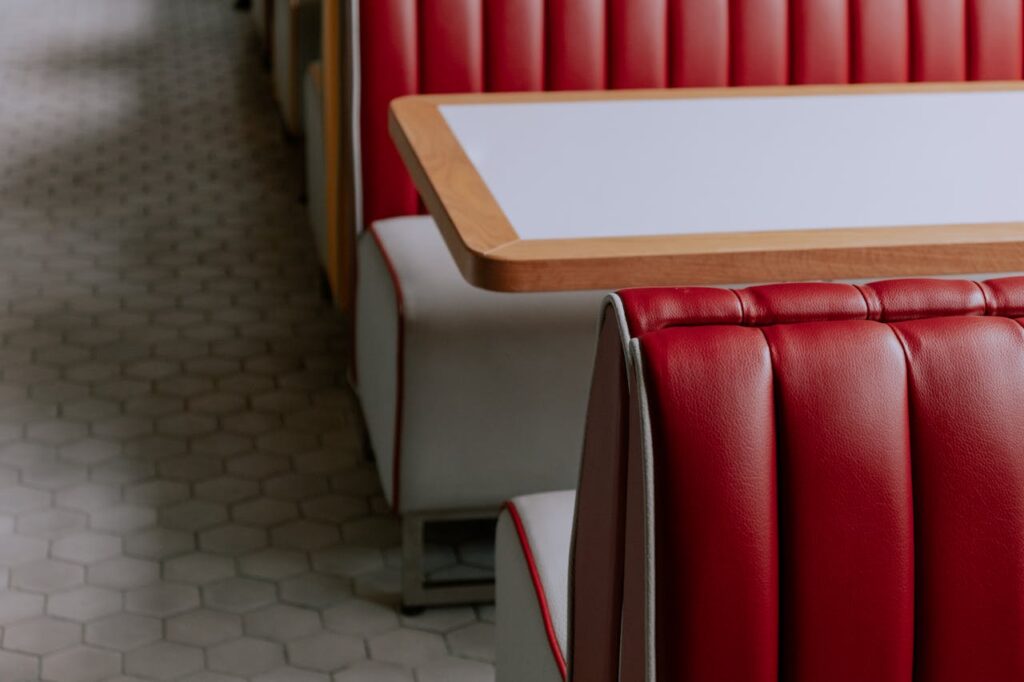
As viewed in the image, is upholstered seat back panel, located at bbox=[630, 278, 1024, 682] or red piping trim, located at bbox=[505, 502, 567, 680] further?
red piping trim, located at bbox=[505, 502, 567, 680]

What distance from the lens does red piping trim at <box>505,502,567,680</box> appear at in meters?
1.57

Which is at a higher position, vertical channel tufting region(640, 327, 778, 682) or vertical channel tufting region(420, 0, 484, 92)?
vertical channel tufting region(420, 0, 484, 92)

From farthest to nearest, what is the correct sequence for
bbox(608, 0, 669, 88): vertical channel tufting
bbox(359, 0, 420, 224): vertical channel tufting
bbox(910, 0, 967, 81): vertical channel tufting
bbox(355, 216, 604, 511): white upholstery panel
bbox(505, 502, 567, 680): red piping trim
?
1. bbox(910, 0, 967, 81): vertical channel tufting
2. bbox(608, 0, 669, 88): vertical channel tufting
3. bbox(359, 0, 420, 224): vertical channel tufting
4. bbox(355, 216, 604, 511): white upholstery panel
5. bbox(505, 502, 567, 680): red piping trim

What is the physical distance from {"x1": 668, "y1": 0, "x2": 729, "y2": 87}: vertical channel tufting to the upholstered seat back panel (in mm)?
1867

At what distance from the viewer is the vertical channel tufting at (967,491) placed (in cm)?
114

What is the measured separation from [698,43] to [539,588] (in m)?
1.62

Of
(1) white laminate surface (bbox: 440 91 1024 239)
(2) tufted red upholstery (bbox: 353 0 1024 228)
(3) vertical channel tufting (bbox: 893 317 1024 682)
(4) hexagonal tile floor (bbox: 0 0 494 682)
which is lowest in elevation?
(4) hexagonal tile floor (bbox: 0 0 494 682)

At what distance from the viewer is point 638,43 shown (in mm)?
2922

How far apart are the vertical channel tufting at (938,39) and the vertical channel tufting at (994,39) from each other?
0.02m

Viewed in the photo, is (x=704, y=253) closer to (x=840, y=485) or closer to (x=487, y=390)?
(x=487, y=390)

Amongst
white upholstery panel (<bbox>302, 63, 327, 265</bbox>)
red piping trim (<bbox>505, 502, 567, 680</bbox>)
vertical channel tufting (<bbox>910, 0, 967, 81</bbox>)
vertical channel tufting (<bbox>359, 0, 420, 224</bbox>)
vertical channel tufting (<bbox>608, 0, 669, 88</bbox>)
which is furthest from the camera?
white upholstery panel (<bbox>302, 63, 327, 265</bbox>)

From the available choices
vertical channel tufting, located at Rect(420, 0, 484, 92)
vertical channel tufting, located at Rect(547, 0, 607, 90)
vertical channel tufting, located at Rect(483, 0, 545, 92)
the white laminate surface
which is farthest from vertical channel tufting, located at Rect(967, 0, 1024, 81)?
vertical channel tufting, located at Rect(420, 0, 484, 92)

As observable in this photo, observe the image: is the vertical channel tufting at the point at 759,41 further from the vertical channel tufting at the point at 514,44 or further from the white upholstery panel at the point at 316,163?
the white upholstery panel at the point at 316,163

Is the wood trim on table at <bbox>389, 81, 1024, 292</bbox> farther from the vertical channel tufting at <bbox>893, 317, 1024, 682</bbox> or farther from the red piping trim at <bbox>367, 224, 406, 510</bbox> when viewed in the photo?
the vertical channel tufting at <bbox>893, 317, 1024, 682</bbox>
